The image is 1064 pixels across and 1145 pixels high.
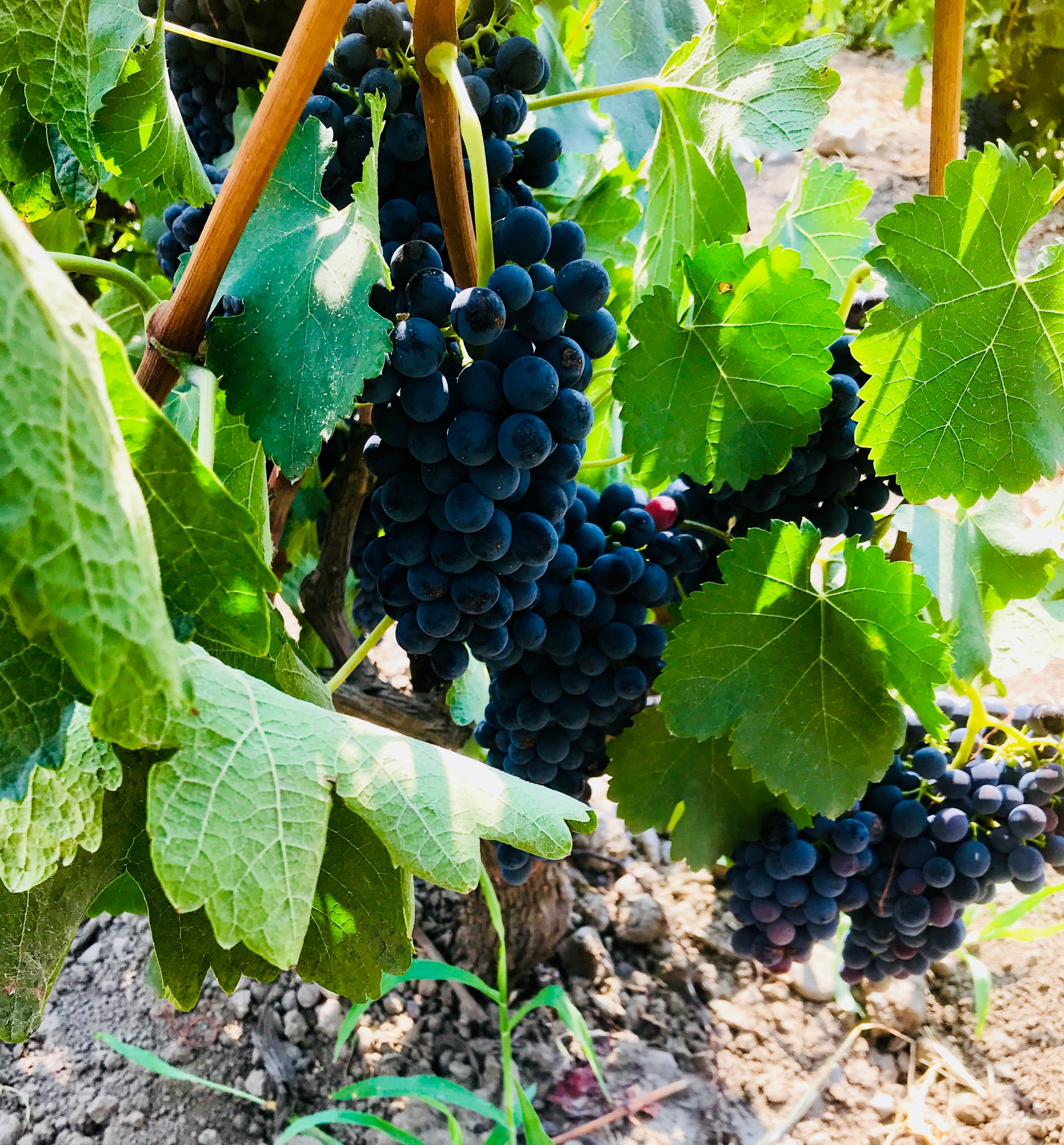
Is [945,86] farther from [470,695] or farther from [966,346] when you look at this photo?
[470,695]

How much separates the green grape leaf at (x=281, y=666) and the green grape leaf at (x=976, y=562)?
2.20 ft

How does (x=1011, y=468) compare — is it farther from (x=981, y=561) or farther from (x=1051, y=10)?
(x=1051, y=10)

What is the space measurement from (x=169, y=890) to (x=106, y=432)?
195 millimetres

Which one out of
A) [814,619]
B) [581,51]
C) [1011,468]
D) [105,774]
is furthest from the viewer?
[581,51]

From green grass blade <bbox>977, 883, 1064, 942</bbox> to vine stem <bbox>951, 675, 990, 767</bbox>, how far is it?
34 centimetres

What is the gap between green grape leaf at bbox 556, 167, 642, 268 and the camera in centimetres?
100

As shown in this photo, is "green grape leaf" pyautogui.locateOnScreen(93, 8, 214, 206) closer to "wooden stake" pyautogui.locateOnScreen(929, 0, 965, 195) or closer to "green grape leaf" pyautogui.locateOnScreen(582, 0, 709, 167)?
"green grape leaf" pyautogui.locateOnScreen(582, 0, 709, 167)

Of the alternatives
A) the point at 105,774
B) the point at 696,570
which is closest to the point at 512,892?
the point at 696,570

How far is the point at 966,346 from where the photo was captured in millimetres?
770

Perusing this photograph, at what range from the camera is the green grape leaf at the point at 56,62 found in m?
0.58

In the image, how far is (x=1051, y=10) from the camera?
1.29m

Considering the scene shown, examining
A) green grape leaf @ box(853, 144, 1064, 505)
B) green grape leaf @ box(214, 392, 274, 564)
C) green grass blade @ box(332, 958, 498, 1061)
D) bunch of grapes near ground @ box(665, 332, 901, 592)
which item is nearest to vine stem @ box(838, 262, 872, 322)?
bunch of grapes near ground @ box(665, 332, 901, 592)

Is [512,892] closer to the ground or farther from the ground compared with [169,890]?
closer to the ground

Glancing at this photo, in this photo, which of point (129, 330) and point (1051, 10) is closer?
point (129, 330)
